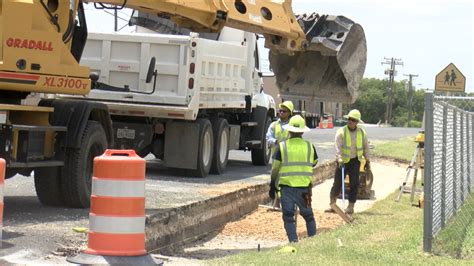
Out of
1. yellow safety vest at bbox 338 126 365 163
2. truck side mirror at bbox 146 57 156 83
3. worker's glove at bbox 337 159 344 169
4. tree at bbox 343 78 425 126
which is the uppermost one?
tree at bbox 343 78 425 126

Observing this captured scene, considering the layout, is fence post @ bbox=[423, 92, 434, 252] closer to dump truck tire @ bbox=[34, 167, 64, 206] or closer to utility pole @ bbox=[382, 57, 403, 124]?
dump truck tire @ bbox=[34, 167, 64, 206]

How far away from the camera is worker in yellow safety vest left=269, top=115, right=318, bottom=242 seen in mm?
11906

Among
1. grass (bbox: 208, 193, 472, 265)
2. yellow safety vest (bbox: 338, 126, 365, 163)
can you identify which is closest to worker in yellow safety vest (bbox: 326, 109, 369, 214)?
yellow safety vest (bbox: 338, 126, 365, 163)

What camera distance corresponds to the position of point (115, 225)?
330 inches

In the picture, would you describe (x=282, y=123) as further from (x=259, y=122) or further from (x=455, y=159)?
(x=259, y=122)

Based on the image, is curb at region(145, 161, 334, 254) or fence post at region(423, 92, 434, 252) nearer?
fence post at region(423, 92, 434, 252)

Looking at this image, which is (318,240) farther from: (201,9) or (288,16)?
(288,16)

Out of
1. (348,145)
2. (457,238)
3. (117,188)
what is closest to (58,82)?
(117,188)

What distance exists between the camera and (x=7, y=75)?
35.2 feet

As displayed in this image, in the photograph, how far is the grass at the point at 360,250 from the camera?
9592 millimetres

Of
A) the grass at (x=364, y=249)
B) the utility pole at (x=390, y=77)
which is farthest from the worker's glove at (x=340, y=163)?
the utility pole at (x=390, y=77)

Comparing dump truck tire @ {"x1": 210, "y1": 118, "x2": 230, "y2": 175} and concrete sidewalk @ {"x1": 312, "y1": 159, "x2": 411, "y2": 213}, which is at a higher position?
dump truck tire @ {"x1": 210, "y1": 118, "x2": 230, "y2": 175}

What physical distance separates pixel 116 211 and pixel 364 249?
3286mm

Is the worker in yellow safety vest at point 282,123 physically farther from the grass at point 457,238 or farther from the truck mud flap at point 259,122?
the truck mud flap at point 259,122
